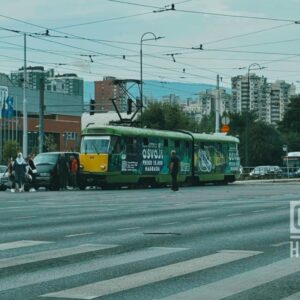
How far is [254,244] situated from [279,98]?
140m

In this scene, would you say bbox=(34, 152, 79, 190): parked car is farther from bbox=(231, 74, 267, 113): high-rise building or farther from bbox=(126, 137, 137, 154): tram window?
bbox=(231, 74, 267, 113): high-rise building

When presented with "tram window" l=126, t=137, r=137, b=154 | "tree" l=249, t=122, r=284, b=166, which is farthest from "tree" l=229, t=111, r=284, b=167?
"tram window" l=126, t=137, r=137, b=154

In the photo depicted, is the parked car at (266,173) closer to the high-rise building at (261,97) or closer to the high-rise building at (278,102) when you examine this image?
the high-rise building at (261,97)

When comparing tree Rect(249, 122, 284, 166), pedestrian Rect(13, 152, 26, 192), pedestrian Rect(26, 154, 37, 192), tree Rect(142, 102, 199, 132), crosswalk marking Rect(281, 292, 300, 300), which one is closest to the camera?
crosswalk marking Rect(281, 292, 300, 300)

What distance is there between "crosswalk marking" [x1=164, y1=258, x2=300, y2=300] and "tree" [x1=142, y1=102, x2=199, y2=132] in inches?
3019

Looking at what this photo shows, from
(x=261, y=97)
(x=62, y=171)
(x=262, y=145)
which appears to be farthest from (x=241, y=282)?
(x=261, y=97)

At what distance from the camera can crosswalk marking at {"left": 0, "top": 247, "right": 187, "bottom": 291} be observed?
9.16m

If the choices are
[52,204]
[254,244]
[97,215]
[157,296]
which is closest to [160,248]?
Result: [254,244]

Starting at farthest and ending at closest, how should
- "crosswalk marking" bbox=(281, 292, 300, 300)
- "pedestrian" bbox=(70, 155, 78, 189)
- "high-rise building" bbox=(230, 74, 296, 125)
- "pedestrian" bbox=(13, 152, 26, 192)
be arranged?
"high-rise building" bbox=(230, 74, 296, 125) < "pedestrian" bbox=(70, 155, 78, 189) < "pedestrian" bbox=(13, 152, 26, 192) < "crosswalk marking" bbox=(281, 292, 300, 300)

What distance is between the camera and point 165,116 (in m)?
88.5

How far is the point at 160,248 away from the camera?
12.5 m

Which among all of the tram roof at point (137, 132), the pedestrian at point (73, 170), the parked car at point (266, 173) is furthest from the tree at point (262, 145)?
the pedestrian at point (73, 170)

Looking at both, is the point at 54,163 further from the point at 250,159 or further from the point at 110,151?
the point at 250,159

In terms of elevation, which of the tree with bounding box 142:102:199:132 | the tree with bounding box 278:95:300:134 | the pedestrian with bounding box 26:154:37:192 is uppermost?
the tree with bounding box 278:95:300:134
